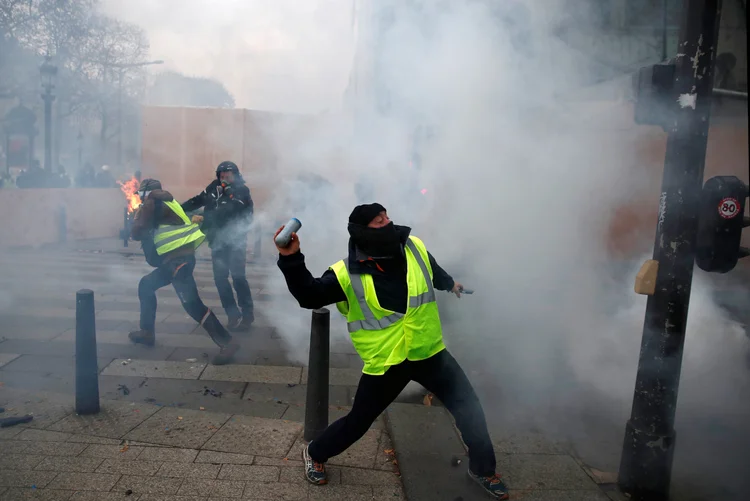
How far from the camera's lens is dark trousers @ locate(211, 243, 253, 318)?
5211 millimetres

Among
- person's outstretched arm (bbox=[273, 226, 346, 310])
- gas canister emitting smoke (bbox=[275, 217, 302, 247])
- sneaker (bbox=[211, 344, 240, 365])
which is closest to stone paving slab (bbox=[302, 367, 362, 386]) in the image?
sneaker (bbox=[211, 344, 240, 365])

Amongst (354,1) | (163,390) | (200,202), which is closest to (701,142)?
(163,390)

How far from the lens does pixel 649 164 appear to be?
642cm

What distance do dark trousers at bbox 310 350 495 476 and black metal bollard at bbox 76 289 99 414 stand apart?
1466 mm

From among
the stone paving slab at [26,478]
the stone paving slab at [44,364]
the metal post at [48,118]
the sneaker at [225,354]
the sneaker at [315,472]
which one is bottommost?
the stone paving slab at [44,364]

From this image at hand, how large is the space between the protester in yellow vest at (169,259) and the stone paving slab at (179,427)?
1074 mm

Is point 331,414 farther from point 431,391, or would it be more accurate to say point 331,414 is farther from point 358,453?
point 431,391

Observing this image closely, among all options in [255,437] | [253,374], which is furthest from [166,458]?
[253,374]

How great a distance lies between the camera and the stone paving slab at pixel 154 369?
13.8 ft

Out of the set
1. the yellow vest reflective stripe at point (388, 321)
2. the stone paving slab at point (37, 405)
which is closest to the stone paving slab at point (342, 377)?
the stone paving slab at point (37, 405)

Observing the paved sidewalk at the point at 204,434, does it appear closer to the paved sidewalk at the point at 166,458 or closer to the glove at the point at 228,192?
the paved sidewalk at the point at 166,458

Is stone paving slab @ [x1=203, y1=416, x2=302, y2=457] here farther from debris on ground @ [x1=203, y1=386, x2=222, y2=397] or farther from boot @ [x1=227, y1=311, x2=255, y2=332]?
boot @ [x1=227, y1=311, x2=255, y2=332]

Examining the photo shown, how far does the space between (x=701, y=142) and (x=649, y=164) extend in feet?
13.7

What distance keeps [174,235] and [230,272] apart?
81cm
